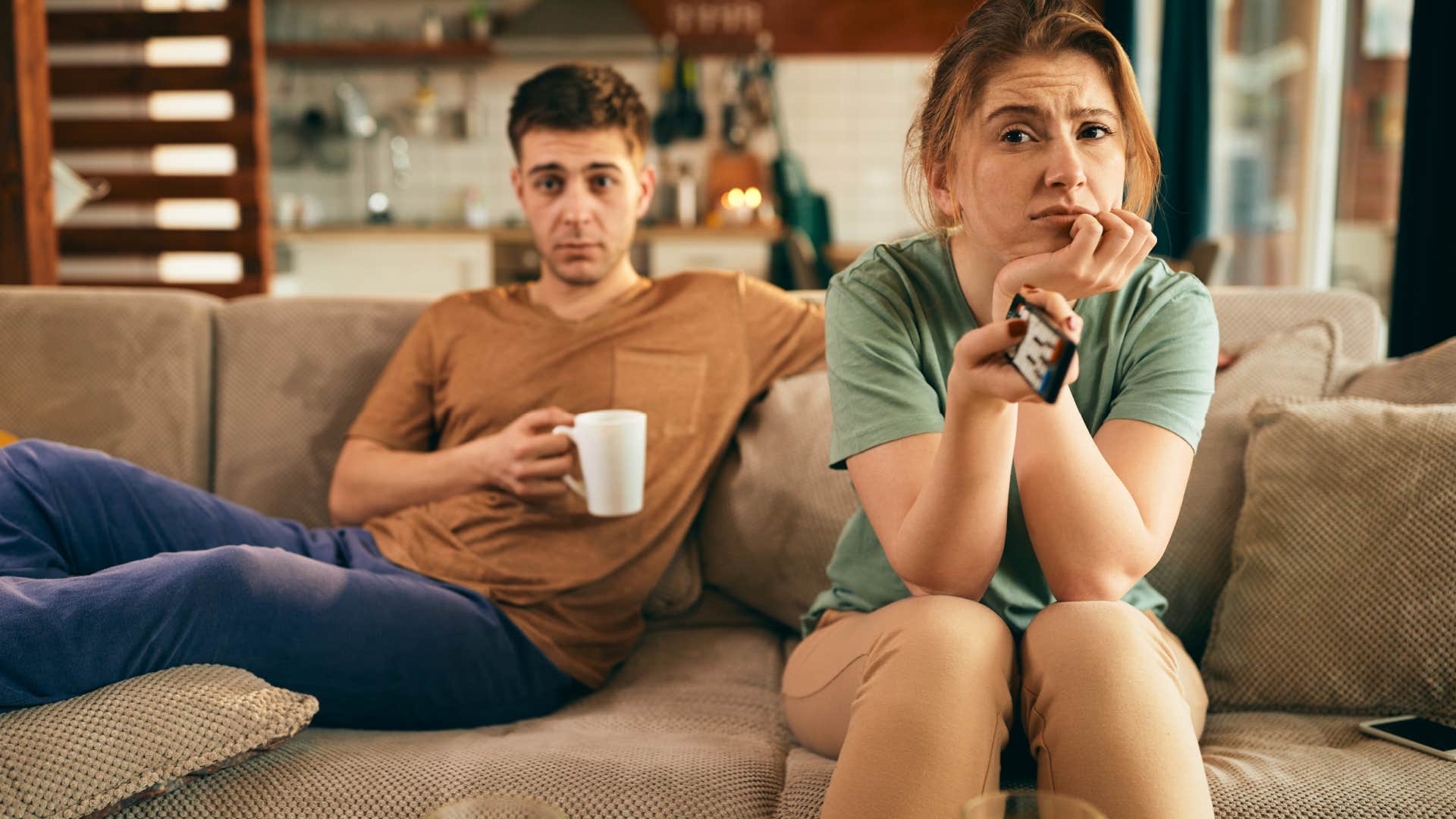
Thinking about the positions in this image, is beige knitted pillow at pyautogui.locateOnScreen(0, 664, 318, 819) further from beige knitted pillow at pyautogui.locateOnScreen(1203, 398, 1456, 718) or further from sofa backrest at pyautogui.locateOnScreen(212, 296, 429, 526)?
beige knitted pillow at pyautogui.locateOnScreen(1203, 398, 1456, 718)

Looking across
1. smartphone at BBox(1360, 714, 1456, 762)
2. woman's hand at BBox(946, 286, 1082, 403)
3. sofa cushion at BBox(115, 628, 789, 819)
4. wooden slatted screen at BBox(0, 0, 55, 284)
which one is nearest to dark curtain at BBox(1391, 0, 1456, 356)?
smartphone at BBox(1360, 714, 1456, 762)

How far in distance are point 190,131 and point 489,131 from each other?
1.93 m

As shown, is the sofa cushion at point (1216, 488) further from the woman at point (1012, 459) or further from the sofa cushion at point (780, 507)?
the sofa cushion at point (780, 507)

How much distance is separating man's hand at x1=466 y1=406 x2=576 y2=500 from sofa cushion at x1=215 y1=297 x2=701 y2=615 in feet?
0.97

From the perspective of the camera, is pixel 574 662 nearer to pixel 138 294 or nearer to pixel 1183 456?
pixel 1183 456

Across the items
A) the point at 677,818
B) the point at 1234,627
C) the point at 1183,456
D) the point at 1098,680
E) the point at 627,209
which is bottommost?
the point at 677,818

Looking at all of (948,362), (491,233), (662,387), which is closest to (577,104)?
(662,387)

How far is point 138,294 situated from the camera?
1845mm

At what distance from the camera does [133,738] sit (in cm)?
107

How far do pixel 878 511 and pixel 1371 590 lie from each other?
2.11 ft

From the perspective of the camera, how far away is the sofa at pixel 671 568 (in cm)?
112

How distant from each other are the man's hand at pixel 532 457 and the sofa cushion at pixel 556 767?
31 cm

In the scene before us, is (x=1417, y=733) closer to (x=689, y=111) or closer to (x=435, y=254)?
(x=435, y=254)

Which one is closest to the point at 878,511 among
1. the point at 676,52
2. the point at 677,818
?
the point at 677,818
